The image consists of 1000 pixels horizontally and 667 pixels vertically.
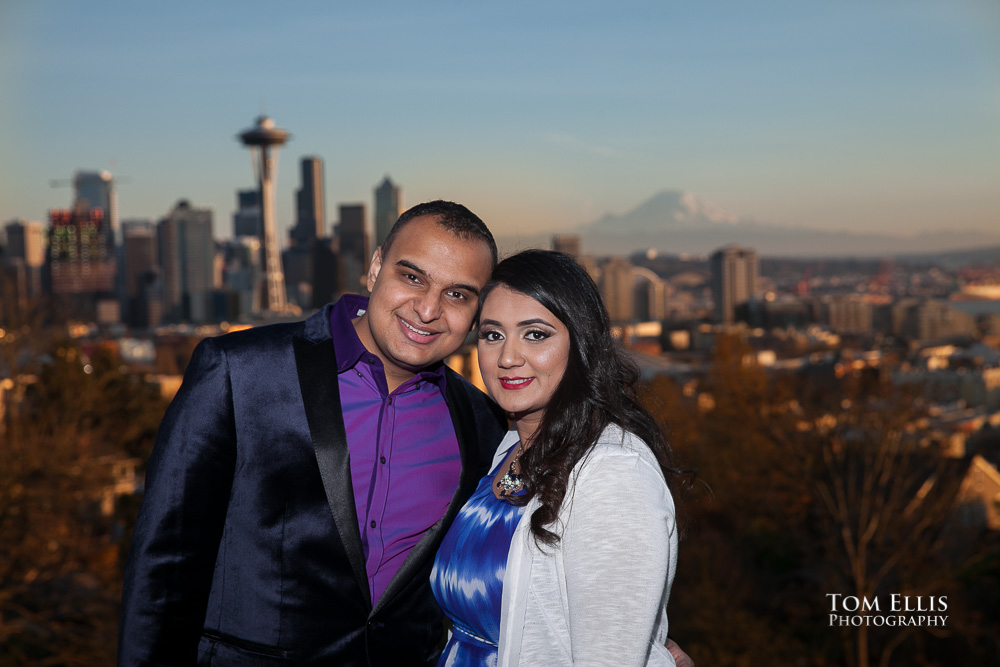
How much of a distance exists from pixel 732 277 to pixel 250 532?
3359 inches

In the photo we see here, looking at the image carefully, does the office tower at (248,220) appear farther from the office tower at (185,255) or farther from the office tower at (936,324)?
the office tower at (936,324)

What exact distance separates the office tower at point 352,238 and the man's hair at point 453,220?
3913 inches

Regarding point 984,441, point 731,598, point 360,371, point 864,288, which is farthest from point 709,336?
point 360,371

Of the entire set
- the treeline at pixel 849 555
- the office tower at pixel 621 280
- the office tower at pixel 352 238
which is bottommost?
the treeline at pixel 849 555

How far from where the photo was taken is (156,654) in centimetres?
209

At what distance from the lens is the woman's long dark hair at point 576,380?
204 cm

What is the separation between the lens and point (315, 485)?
218 cm

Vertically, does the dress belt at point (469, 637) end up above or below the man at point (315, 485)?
below

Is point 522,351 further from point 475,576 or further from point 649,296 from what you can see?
point 649,296

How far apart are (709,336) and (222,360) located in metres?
73.5

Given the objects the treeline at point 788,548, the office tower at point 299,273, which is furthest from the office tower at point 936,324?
the office tower at point 299,273

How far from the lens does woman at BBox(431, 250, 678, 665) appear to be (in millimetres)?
1823

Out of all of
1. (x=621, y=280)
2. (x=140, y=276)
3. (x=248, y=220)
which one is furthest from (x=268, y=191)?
(x=248, y=220)

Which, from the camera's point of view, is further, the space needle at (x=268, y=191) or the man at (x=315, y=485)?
the space needle at (x=268, y=191)
